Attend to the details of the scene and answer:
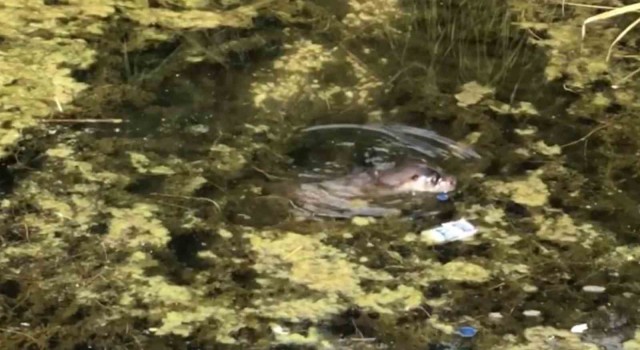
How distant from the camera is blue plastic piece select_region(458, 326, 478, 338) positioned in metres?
1.94

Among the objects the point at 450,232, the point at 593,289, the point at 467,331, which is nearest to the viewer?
the point at 467,331

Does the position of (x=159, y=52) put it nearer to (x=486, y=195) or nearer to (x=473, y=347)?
→ (x=486, y=195)

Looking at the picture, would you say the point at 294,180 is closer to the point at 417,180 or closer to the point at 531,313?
the point at 417,180

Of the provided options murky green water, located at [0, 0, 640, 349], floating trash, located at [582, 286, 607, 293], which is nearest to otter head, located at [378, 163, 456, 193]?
murky green water, located at [0, 0, 640, 349]

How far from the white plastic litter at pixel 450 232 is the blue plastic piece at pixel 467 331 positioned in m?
0.27

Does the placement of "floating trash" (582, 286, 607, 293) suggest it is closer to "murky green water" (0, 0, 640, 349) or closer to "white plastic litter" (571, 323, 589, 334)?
"murky green water" (0, 0, 640, 349)

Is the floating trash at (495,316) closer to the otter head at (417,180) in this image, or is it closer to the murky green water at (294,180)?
the murky green water at (294,180)

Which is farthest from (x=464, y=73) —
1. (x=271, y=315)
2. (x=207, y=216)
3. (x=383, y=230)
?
(x=271, y=315)

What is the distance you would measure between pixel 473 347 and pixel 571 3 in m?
1.67

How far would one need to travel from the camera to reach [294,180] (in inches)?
91.4

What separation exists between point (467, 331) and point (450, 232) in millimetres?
309

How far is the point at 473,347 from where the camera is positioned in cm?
191

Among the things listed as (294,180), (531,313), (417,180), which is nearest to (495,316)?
(531,313)

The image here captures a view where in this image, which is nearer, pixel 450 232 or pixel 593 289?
pixel 593 289
